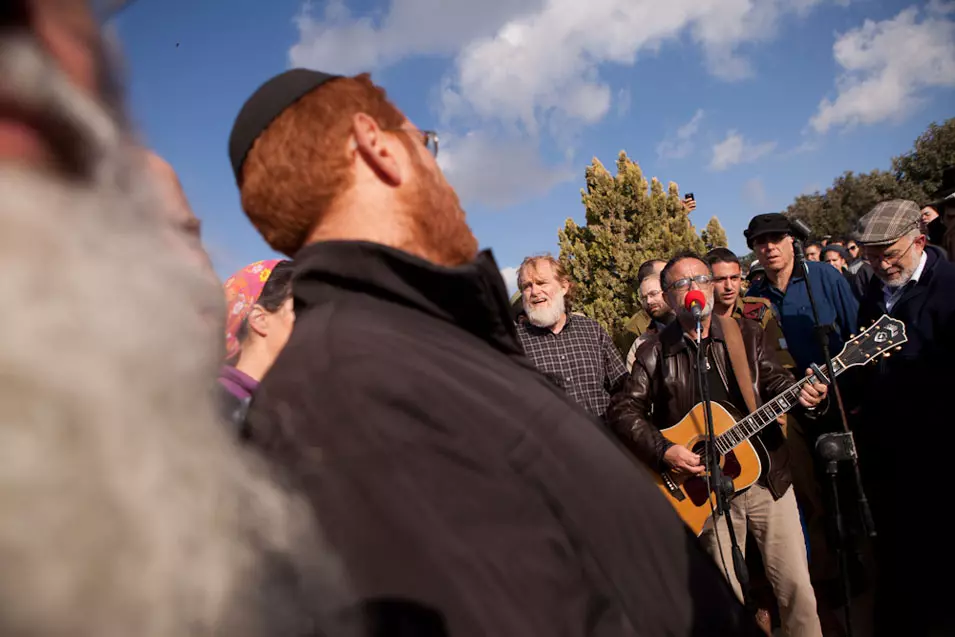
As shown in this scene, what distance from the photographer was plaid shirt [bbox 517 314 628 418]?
4512 millimetres

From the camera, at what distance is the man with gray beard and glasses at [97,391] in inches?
14.5

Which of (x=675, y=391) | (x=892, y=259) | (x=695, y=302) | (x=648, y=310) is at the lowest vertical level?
(x=675, y=391)

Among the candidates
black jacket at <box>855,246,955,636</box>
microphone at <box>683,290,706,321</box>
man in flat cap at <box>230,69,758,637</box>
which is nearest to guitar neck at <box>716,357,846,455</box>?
black jacket at <box>855,246,955,636</box>

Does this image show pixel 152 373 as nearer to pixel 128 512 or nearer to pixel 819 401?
pixel 128 512

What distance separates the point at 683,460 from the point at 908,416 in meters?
1.21

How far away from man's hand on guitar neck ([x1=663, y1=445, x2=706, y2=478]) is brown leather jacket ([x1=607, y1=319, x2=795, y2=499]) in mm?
Answer: 48

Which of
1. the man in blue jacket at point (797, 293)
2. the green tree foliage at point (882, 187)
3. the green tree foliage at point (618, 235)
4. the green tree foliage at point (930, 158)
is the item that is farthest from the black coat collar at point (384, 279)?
the green tree foliage at point (930, 158)

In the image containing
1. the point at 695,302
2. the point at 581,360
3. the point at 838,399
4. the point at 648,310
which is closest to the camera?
the point at 838,399

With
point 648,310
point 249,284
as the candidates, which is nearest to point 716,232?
point 648,310

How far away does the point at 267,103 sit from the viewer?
1149mm

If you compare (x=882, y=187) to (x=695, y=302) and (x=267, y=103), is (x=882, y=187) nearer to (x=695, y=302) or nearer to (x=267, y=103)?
(x=695, y=302)

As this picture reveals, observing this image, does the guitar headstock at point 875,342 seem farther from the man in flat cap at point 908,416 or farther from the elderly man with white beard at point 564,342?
the elderly man with white beard at point 564,342

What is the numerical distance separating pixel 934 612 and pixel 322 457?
321 cm

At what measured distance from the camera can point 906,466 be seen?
10.3 feet
